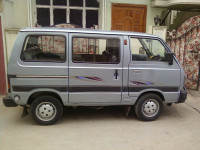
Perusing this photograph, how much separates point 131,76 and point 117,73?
322mm

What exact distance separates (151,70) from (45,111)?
245cm

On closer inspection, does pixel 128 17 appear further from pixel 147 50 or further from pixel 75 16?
pixel 147 50

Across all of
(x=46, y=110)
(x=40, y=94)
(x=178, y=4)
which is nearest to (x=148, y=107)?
(x=46, y=110)

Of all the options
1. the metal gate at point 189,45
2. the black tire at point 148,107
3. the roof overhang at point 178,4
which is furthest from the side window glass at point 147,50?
the roof overhang at point 178,4

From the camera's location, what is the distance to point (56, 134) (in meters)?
3.90

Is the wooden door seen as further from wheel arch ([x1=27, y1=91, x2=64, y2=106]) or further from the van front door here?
wheel arch ([x1=27, y1=91, x2=64, y2=106])

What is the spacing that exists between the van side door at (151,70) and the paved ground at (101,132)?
0.71 m

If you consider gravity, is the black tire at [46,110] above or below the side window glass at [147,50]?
below

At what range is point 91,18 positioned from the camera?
8.18 metres

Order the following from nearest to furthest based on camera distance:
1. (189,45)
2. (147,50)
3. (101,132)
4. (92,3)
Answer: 1. (101,132)
2. (147,50)
3. (189,45)
4. (92,3)

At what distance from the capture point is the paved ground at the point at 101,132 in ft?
11.6

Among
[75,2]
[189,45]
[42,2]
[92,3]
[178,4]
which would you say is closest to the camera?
[189,45]

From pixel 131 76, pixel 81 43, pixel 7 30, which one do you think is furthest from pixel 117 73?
pixel 7 30

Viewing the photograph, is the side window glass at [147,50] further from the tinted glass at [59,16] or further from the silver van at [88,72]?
the tinted glass at [59,16]
